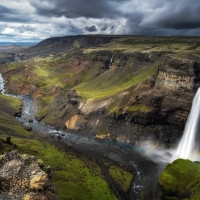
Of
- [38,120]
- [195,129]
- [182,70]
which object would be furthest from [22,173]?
Answer: [38,120]

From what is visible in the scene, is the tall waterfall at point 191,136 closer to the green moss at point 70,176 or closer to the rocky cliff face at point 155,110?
the rocky cliff face at point 155,110

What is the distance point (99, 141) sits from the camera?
105 metres

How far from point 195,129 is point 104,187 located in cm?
3877

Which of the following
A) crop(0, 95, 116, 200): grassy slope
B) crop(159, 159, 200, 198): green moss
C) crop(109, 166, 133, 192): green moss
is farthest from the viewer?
crop(109, 166, 133, 192): green moss

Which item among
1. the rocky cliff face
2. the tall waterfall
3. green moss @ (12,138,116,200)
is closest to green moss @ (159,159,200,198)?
green moss @ (12,138,116,200)

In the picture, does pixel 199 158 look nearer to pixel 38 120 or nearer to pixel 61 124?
pixel 61 124

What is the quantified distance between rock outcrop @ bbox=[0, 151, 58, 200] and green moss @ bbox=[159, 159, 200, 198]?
30.4 metres

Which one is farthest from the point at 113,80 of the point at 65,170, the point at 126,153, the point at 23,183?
the point at 23,183

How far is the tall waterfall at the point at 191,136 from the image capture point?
82938mm

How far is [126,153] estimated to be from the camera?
93000mm

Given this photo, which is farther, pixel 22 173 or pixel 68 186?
pixel 68 186

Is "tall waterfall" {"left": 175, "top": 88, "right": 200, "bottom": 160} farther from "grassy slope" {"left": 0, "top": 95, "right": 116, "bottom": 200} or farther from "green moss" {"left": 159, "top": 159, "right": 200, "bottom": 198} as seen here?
"grassy slope" {"left": 0, "top": 95, "right": 116, "bottom": 200}

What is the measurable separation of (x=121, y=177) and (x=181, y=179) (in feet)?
71.6

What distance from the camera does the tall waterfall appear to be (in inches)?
3265
